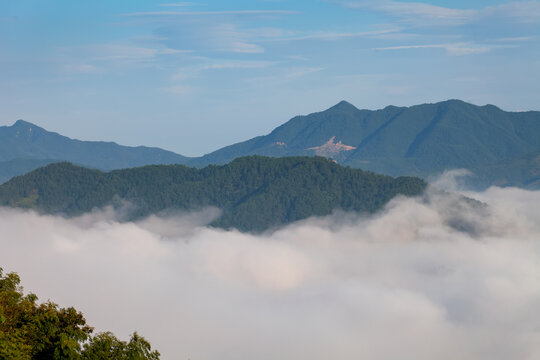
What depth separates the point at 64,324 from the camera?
66.9m

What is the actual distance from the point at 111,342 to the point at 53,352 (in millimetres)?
4621

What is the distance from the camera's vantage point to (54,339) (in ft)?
209

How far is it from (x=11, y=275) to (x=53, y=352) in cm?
1910

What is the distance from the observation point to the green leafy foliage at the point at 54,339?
5872cm

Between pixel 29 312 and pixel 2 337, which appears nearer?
pixel 2 337

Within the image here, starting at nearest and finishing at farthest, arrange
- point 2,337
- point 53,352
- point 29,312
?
point 2,337 → point 53,352 → point 29,312

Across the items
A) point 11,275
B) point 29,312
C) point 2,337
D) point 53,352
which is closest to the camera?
point 2,337

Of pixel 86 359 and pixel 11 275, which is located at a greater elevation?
pixel 11 275

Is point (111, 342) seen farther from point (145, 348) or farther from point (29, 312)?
point (29, 312)

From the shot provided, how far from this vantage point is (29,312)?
6612 centimetres

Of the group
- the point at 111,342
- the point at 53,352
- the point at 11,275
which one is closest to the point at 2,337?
the point at 53,352

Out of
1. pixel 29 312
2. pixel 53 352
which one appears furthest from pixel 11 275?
pixel 53 352

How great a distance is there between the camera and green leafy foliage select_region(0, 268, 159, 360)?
5872 cm

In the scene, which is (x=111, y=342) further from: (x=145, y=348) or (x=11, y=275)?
(x=11, y=275)
